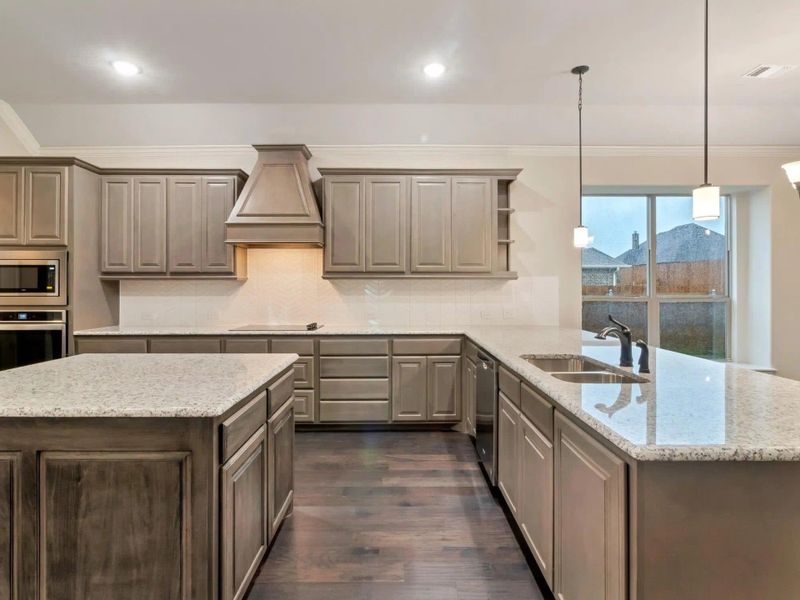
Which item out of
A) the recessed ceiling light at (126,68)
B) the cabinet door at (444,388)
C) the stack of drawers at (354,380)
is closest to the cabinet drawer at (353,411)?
the stack of drawers at (354,380)

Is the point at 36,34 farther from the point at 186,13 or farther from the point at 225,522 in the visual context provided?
the point at 225,522

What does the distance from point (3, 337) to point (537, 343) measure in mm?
4374

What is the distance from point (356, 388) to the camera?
3742 mm

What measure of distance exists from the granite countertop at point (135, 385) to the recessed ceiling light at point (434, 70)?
2364 mm

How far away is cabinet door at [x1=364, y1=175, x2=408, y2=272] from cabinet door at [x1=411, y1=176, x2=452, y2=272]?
97 millimetres

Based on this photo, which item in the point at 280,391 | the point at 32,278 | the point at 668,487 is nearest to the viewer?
the point at 668,487

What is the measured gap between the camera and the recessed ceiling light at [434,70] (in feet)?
9.93

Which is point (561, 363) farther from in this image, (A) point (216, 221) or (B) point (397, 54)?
(A) point (216, 221)

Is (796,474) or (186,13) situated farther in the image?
(186,13)

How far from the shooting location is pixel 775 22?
8.23 ft

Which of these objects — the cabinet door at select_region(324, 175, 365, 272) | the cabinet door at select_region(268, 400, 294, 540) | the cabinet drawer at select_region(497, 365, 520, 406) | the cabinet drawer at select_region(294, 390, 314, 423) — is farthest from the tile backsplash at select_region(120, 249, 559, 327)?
the cabinet door at select_region(268, 400, 294, 540)

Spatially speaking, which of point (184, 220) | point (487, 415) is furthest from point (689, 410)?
point (184, 220)

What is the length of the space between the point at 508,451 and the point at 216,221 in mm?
3341

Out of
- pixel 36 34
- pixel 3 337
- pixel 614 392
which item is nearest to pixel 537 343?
pixel 614 392
